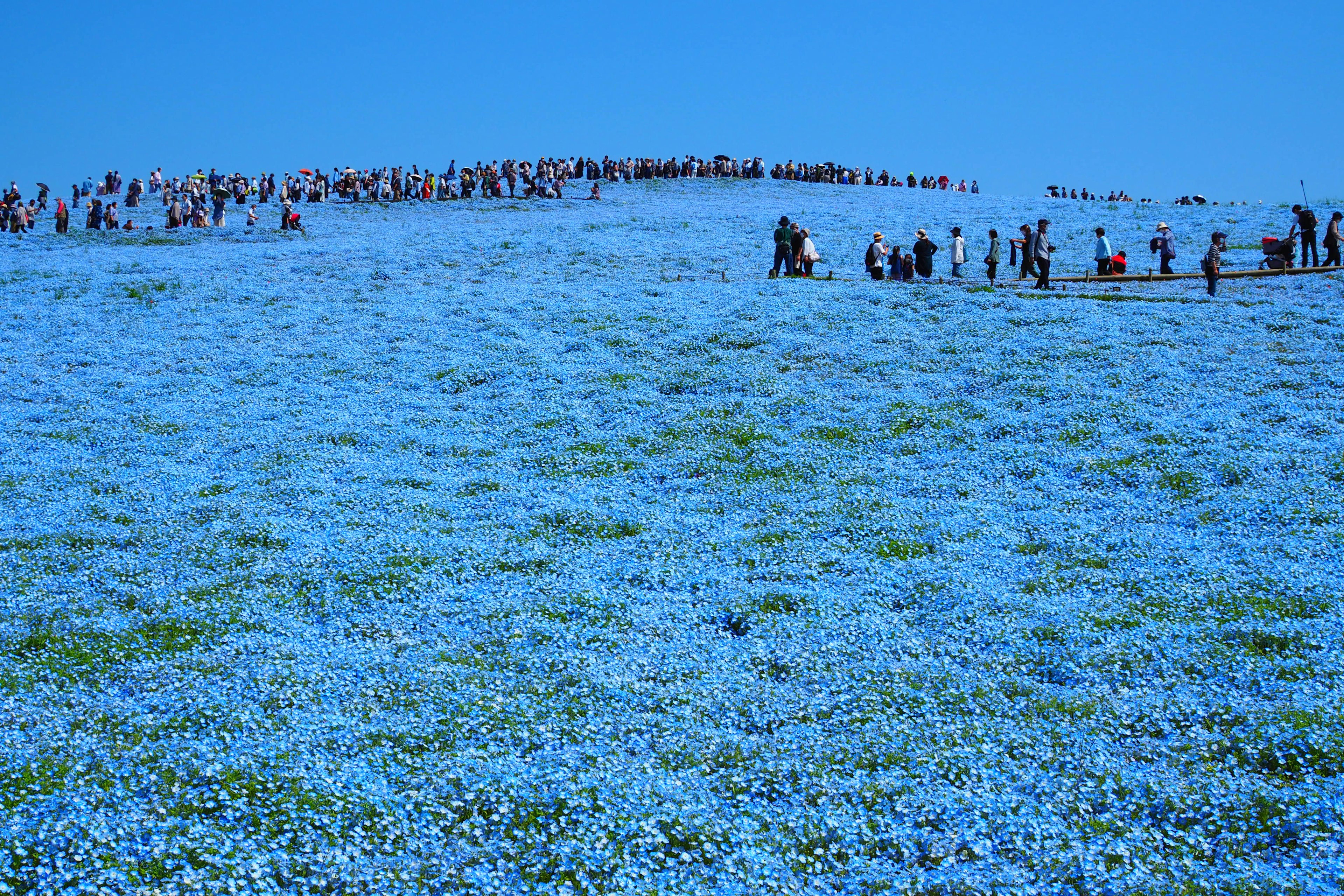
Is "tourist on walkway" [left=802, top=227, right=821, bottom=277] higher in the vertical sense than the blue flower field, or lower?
higher

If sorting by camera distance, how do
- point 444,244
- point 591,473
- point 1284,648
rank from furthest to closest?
1. point 444,244
2. point 591,473
3. point 1284,648

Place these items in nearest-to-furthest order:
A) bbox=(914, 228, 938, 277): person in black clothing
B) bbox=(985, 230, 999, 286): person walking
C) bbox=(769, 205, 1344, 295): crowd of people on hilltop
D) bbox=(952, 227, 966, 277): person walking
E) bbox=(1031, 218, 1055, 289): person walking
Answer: bbox=(1031, 218, 1055, 289): person walking
bbox=(769, 205, 1344, 295): crowd of people on hilltop
bbox=(985, 230, 999, 286): person walking
bbox=(914, 228, 938, 277): person in black clothing
bbox=(952, 227, 966, 277): person walking

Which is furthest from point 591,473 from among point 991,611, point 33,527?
point 33,527

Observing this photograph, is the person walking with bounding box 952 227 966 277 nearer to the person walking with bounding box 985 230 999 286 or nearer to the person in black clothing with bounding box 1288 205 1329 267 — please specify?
the person walking with bounding box 985 230 999 286

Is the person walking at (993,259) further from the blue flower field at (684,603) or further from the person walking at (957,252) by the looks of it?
the blue flower field at (684,603)

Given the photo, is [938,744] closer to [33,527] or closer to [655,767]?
[655,767]

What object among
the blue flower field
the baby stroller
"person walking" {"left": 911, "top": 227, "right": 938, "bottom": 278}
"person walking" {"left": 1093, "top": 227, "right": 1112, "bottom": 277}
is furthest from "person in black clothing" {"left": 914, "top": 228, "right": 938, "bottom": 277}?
the baby stroller
